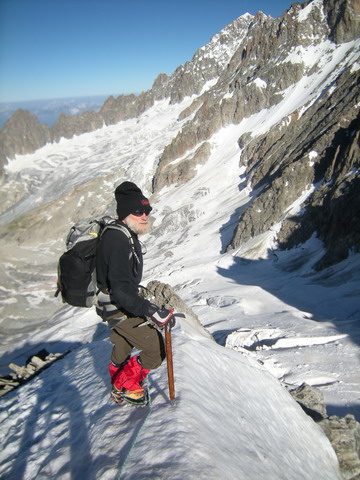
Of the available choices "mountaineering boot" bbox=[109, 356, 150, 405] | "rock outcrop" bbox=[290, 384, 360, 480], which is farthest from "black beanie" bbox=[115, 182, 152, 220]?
"rock outcrop" bbox=[290, 384, 360, 480]

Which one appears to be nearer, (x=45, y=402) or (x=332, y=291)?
(x=45, y=402)

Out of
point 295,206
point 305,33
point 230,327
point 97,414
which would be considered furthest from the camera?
point 305,33

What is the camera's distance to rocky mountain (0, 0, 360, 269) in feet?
138

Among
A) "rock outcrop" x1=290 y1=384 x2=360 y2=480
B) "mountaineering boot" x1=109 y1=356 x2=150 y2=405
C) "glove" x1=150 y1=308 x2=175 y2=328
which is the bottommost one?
"rock outcrop" x1=290 y1=384 x2=360 y2=480

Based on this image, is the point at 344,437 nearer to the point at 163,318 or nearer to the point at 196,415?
the point at 196,415

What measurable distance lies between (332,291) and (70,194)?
132 metres

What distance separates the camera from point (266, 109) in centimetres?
10388

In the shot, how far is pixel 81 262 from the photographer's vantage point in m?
4.47

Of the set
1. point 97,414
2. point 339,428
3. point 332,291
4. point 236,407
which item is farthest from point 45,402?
point 332,291

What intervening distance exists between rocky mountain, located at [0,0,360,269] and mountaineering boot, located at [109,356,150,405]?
31.4m

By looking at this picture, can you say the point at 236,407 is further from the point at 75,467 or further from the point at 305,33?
the point at 305,33

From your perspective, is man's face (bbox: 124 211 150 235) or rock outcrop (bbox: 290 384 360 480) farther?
rock outcrop (bbox: 290 384 360 480)

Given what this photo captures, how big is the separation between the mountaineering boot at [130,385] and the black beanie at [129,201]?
2394 mm

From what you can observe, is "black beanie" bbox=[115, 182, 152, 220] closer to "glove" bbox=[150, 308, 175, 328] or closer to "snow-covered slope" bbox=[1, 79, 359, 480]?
"glove" bbox=[150, 308, 175, 328]
